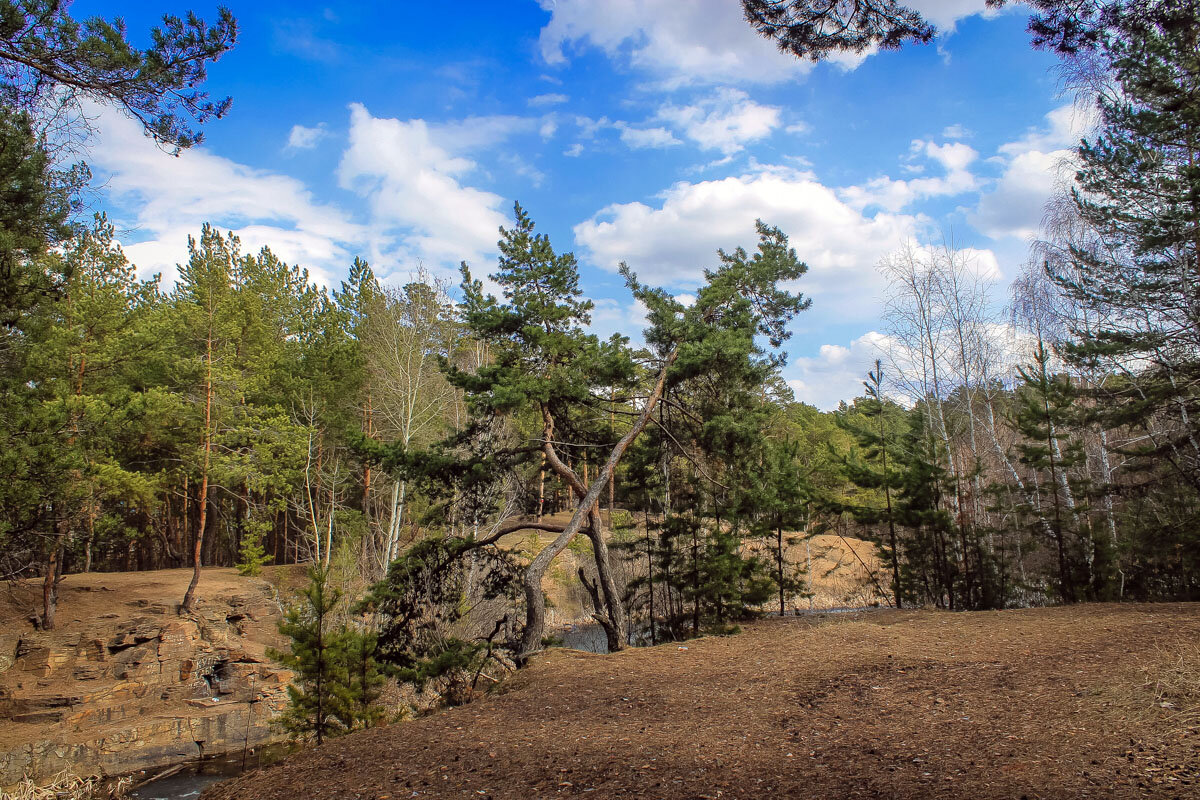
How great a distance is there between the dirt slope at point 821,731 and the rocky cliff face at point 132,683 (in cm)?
921

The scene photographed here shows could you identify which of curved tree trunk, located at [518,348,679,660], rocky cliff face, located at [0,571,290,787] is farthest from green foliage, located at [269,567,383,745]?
rocky cliff face, located at [0,571,290,787]

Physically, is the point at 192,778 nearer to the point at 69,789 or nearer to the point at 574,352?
the point at 69,789

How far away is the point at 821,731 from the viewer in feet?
15.4

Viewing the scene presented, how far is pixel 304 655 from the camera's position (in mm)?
6059

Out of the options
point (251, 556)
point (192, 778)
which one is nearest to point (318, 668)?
point (192, 778)

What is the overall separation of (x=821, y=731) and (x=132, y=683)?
53.5 ft

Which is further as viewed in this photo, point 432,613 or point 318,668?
point 432,613

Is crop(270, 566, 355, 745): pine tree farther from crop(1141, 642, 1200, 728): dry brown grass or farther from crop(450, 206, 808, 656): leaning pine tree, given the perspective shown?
crop(1141, 642, 1200, 728): dry brown grass

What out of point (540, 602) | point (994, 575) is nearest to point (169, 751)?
point (540, 602)

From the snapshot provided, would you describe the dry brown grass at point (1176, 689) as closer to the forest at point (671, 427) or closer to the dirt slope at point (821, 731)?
the dirt slope at point (821, 731)

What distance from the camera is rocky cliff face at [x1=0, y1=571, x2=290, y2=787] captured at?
1198 cm

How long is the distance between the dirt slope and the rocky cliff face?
9214 millimetres

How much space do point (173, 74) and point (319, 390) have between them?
18.1 meters

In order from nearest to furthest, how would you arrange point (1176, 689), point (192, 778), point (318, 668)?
point (1176, 689), point (318, 668), point (192, 778)
